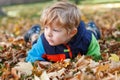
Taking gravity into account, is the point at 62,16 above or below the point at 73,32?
above

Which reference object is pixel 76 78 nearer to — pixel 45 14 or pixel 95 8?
pixel 45 14

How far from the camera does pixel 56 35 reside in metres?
5.00

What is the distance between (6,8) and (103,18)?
15.7 feet

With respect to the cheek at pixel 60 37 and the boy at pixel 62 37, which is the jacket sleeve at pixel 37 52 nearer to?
the boy at pixel 62 37

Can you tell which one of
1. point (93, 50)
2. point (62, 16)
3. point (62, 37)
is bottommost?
point (93, 50)

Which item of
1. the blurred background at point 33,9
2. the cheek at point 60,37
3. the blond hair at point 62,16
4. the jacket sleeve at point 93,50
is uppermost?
the blond hair at point 62,16

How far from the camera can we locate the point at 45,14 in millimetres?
5016

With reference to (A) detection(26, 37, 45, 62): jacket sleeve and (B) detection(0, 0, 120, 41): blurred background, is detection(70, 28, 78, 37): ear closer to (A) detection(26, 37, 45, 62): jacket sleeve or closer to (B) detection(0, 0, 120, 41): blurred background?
(A) detection(26, 37, 45, 62): jacket sleeve

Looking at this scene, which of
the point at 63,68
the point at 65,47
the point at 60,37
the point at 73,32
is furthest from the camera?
the point at 65,47

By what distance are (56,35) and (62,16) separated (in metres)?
0.22

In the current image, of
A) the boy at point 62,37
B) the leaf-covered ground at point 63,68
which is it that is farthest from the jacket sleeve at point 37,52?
the leaf-covered ground at point 63,68

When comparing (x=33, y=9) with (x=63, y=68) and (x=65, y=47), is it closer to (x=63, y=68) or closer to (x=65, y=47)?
(x=65, y=47)

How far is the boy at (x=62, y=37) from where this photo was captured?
195 inches

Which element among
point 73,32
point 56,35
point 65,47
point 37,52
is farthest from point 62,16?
point 37,52
